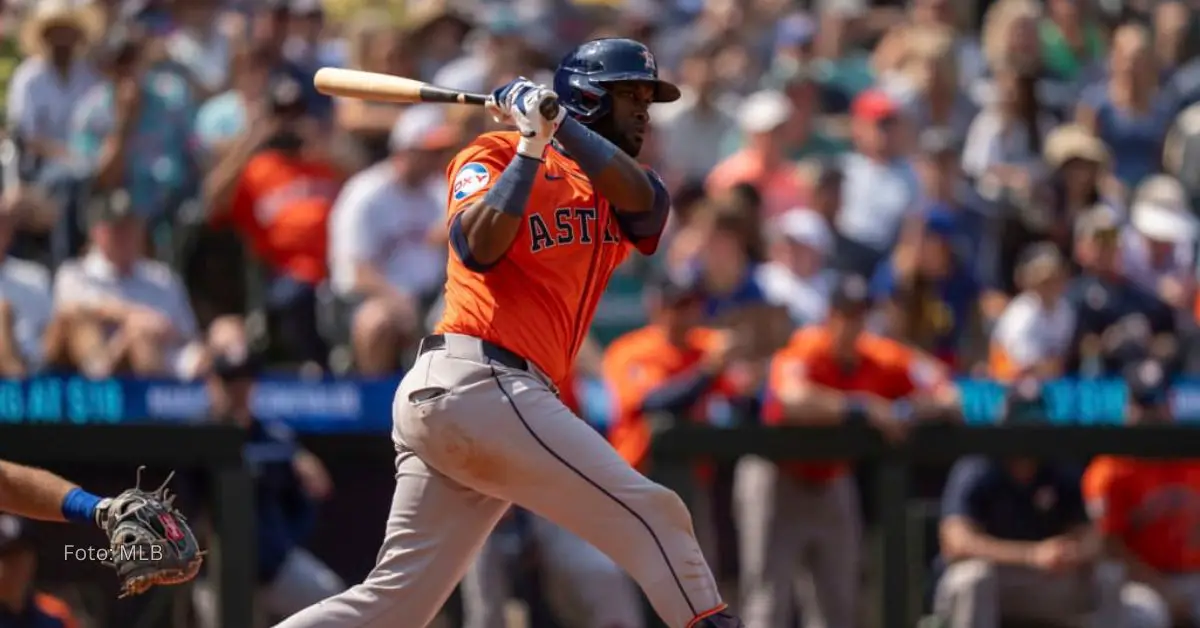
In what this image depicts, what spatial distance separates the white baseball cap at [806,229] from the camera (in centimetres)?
960

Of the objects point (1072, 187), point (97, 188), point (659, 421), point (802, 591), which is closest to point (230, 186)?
point (97, 188)

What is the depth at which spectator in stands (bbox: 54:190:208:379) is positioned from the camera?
835cm

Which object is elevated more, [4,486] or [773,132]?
[773,132]

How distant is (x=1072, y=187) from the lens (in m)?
10.5

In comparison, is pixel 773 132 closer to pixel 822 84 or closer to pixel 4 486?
pixel 822 84

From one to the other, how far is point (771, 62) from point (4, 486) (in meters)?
7.57

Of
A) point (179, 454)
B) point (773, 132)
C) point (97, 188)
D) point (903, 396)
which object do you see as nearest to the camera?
point (179, 454)

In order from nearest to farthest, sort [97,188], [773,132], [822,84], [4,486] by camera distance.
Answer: [4,486] → [97,188] → [773,132] → [822,84]

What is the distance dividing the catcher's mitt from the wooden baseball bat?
48.2 inches

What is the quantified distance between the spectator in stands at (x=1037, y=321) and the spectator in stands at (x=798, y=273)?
2.89ft

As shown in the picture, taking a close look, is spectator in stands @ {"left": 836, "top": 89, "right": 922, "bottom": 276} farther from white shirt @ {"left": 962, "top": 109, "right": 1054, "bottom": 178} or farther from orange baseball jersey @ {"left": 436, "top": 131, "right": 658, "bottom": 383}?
orange baseball jersey @ {"left": 436, "top": 131, "right": 658, "bottom": 383}

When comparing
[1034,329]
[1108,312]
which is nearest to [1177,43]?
[1108,312]

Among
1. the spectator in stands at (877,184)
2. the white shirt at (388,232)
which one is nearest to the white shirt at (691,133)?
the spectator in stands at (877,184)

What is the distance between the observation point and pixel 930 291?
9.69 m
